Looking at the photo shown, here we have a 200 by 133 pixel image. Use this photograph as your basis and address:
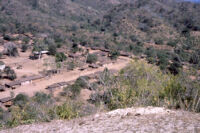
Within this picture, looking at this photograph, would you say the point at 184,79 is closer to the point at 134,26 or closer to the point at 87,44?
the point at 87,44

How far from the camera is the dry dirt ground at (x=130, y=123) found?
20.3 feet

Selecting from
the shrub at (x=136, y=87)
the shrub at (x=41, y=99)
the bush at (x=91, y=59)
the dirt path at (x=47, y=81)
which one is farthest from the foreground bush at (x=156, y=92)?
the bush at (x=91, y=59)

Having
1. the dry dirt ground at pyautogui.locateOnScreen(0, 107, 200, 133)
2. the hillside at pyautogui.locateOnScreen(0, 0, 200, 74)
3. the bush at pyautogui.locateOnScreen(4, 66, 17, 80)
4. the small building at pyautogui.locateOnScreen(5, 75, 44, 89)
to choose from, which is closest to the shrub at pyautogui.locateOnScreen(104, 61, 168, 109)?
the dry dirt ground at pyautogui.locateOnScreen(0, 107, 200, 133)

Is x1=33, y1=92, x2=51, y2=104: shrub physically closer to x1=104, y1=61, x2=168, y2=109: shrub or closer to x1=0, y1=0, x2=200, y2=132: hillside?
x1=0, y1=0, x2=200, y2=132: hillside

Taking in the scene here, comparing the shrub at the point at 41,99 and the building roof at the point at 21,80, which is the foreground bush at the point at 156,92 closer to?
the shrub at the point at 41,99

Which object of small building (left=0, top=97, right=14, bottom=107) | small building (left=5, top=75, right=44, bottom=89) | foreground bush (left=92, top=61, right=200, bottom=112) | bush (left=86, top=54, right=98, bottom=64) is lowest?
small building (left=0, top=97, right=14, bottom=107)

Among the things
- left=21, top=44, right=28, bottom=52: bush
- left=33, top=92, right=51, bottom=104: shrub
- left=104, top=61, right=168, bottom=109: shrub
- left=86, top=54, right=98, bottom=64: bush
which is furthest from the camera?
left=21, top=44, right=28, bottom=52: bush

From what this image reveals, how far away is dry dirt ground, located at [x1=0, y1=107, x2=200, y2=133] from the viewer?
619cm

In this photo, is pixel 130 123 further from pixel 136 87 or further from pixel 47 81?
pixel 47 81

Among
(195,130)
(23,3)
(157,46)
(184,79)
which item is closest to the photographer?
(195,130)

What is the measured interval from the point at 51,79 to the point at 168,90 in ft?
74.2

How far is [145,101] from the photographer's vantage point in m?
9.02

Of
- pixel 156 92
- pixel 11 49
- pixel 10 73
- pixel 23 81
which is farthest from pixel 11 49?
pixel 156 92

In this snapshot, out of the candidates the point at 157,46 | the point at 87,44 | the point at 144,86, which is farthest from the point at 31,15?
the point at 144,86
